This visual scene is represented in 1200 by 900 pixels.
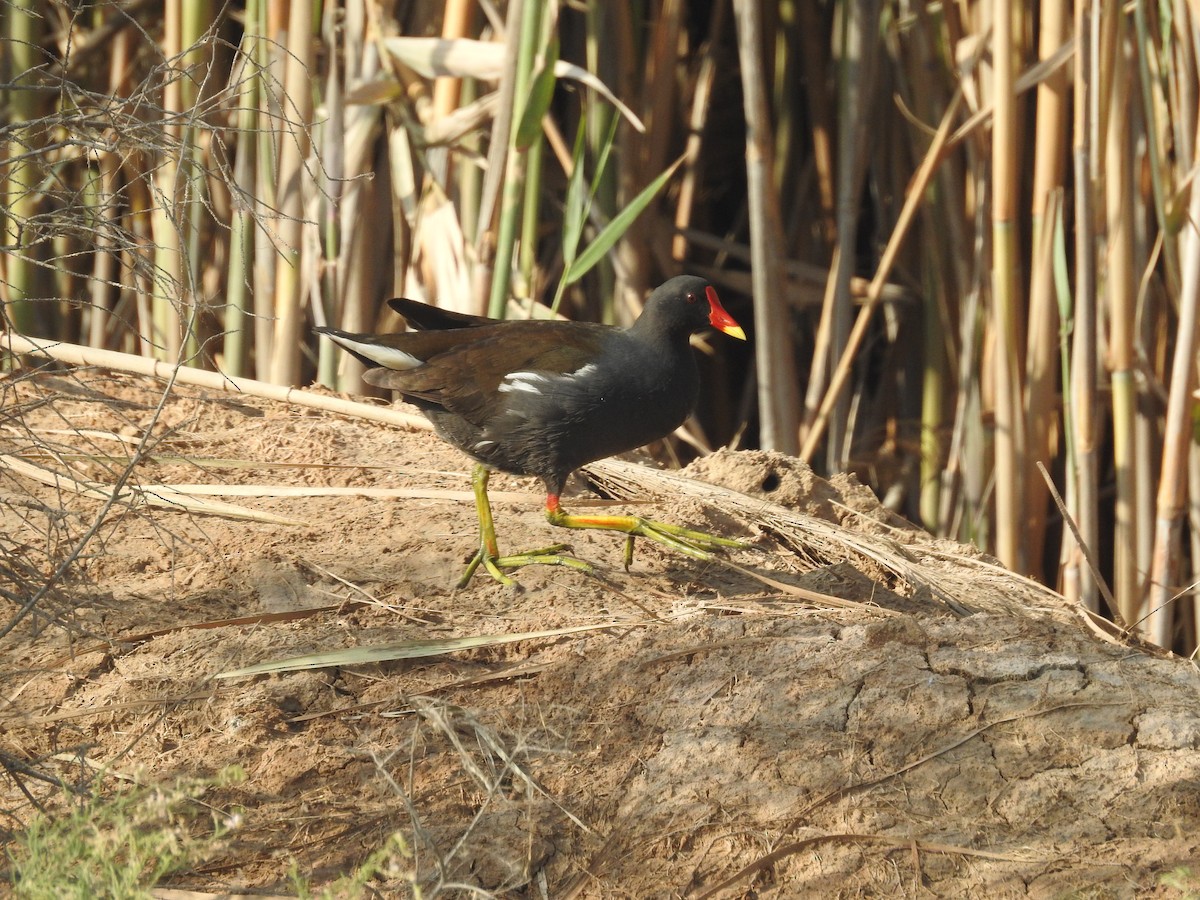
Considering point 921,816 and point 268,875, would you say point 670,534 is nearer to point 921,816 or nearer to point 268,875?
point 921,816

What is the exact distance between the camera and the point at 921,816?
1877 millimetres

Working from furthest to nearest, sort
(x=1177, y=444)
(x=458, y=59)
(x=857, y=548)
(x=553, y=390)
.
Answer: (x=458, y=59)
(x=1177, y=444)
(x=857, y=548)
(x=553, y=390)

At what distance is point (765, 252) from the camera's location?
13.0 feet

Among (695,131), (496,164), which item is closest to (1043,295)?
(695,131)

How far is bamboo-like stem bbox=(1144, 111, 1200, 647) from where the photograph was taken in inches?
134

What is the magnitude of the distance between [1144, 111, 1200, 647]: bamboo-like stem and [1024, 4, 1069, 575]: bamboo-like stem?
1.09 ft

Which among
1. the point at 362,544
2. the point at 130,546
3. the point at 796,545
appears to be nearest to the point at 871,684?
the point at 796,545

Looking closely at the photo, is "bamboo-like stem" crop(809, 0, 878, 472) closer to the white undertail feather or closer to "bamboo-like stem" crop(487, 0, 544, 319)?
"bamboo-like stem" crop(487, 0, 544, 319)

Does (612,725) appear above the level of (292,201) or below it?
below

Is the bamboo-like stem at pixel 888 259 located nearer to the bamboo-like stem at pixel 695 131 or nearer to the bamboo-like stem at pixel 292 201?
the bamboo-like stem at pixel 695 131

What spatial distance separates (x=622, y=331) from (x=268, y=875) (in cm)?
144

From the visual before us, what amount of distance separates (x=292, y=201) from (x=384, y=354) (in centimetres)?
114

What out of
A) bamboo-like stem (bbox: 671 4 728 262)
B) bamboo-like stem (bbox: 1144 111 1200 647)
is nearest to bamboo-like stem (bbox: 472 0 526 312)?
bamboo-like stem (bbox: 671 4 728 262)

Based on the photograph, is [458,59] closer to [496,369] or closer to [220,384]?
[220,384]
